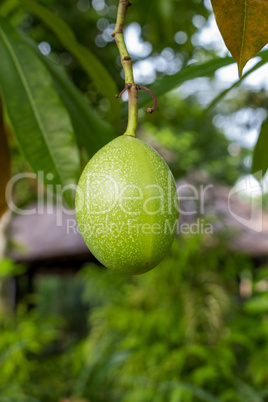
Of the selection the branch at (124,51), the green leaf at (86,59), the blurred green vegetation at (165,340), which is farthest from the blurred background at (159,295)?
the branch at (124,51)

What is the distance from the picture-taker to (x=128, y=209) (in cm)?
43

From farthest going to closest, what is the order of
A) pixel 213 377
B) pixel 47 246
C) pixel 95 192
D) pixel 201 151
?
pixel 47 246 → pixel 201 151 → pixel 213 377 → pixel 95 192

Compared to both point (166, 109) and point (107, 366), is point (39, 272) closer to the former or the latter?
point (166, 109)

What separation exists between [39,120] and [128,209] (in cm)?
31

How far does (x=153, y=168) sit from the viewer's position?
455mm

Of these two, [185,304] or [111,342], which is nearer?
[185,304]

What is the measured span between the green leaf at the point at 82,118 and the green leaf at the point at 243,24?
1.12 ft

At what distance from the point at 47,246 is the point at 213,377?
10.1ft

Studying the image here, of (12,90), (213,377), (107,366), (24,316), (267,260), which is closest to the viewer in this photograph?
(12,90)

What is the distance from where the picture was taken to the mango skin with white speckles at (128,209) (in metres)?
0.43

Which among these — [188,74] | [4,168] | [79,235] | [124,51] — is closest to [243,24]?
[124,51]

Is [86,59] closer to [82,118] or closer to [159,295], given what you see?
[82,118]

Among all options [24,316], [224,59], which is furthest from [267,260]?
[224,59]

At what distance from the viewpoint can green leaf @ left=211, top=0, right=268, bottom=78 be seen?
41cm
